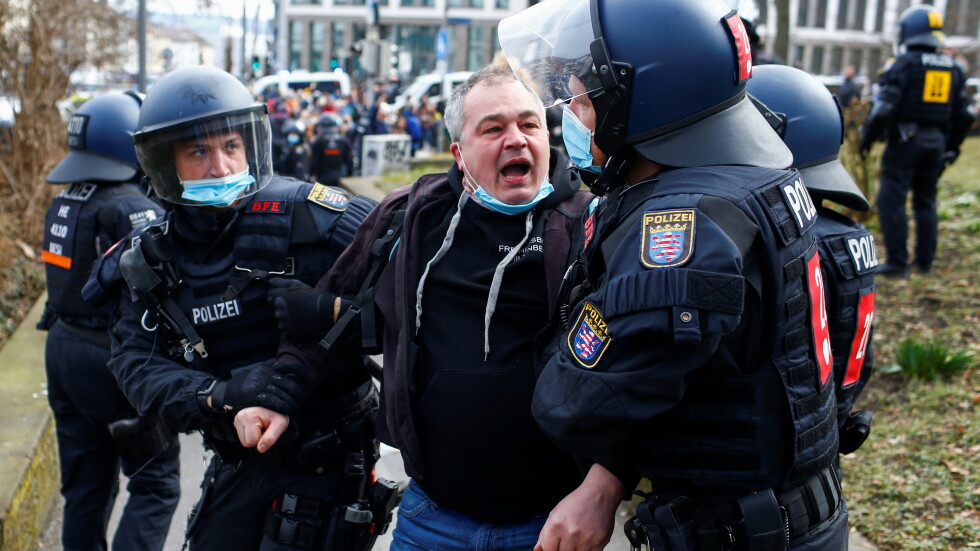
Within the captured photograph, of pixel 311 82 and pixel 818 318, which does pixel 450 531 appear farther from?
pixel 311 82

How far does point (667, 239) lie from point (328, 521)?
1623mm

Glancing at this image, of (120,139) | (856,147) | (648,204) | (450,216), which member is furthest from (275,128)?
(648,204)

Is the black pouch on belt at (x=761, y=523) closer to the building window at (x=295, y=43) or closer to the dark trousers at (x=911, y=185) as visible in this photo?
the dark trousers at (x=911, y=185)

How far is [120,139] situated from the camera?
393cm

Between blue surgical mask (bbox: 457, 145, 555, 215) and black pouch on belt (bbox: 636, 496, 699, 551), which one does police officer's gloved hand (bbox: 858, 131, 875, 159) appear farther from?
black pouch on belt (bbox: 636, 496, 699, 551)

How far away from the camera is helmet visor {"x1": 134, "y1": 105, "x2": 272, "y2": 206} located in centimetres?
286

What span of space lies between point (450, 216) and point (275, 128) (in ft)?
35.7

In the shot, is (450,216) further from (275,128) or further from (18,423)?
(275,128)

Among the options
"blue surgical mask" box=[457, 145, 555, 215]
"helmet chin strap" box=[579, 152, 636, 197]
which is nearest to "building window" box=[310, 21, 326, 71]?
"blue surgical mask" box=[457, 145, 555, 215]

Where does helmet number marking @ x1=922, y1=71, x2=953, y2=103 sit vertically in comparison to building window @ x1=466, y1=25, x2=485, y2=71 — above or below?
above

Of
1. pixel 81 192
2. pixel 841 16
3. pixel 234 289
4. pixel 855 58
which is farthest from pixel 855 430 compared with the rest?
pixel 841 16

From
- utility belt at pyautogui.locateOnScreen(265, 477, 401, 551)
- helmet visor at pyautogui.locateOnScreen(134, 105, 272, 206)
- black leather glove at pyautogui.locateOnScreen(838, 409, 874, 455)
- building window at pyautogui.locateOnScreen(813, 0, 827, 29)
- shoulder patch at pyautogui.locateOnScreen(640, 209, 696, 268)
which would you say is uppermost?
building window at pyautogui.locateOnScreen(813, 0, 827, 29)

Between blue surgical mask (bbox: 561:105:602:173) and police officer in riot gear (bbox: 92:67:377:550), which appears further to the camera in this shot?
police officer in riot gear (bbox: 92:67:377:550)

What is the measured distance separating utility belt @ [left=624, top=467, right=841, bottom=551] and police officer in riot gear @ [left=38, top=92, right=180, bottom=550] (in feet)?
7.87
